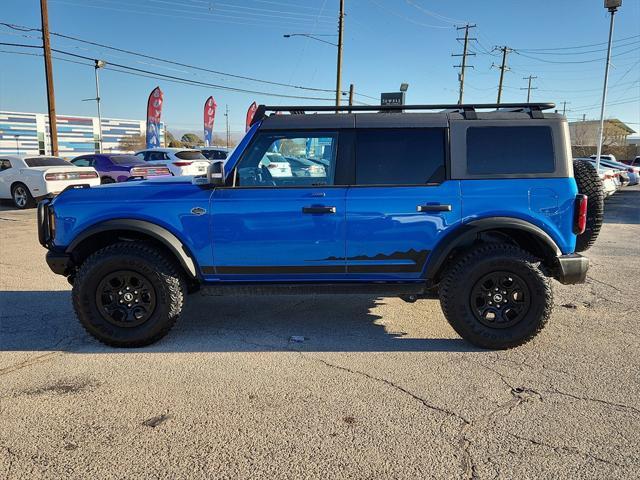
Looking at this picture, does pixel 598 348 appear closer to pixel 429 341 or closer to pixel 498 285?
pixel 498 285

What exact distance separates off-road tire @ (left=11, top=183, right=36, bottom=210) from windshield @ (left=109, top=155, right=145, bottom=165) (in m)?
3.07

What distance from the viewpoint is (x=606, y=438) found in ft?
9.20

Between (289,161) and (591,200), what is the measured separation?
2.67 m

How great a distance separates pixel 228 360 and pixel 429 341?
5.70ft

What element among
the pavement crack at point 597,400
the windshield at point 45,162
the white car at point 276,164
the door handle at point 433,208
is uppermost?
the white car at point 276,164

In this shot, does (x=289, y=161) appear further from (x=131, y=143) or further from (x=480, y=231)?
(x=131, y=143)

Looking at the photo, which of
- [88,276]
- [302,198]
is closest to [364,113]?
[302,198]

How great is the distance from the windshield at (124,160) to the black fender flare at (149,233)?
13118mm

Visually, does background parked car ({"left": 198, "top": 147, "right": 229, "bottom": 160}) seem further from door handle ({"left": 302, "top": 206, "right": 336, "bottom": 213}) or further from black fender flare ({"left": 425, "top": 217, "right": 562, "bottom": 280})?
black fender flare ({"left": 425, "top": 217, "right": 562, "bottom": 280})

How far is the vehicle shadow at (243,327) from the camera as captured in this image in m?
4.17

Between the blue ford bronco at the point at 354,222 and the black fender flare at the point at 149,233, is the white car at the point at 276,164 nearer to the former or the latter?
the blue ford bronco at the point at 354,222

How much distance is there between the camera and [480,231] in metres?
3.94

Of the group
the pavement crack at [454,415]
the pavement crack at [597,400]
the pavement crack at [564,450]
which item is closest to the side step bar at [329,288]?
the pavement crack at [454,415]

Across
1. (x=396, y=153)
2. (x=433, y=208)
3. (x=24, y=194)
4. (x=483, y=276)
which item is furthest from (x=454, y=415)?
(x=24, y=194)
